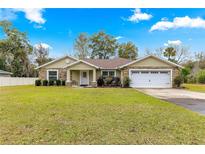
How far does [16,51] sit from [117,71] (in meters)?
22.4

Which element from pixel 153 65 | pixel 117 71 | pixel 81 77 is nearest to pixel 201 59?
pixel 153 65

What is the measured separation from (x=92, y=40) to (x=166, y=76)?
12198 mm

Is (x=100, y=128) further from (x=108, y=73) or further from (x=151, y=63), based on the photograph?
(x=108, y=73)

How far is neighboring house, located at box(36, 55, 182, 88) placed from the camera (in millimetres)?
20875

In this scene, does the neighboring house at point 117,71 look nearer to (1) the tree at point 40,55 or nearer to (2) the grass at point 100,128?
(2) the grass at point 100,128

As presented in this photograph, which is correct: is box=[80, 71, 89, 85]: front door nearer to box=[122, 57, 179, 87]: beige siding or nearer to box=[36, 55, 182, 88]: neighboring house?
box=[36, 55, 182, 88]: neighboring house

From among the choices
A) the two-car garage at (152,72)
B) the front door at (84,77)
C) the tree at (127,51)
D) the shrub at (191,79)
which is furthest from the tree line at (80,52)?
the two-car garage at (152,72)

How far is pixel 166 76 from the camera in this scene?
2095 centimetres

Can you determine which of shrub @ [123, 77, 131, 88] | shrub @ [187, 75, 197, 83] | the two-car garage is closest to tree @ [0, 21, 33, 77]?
shrub @ [123, 77, 131, 88]

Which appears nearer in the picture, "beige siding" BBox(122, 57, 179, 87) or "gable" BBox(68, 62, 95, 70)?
"beige siding" BBox(122, 57, 179, 87)

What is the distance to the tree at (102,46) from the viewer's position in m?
28.6

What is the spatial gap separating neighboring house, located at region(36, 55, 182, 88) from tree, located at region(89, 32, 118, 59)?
495cm
